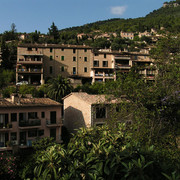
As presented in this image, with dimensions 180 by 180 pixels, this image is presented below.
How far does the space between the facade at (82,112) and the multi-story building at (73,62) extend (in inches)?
998

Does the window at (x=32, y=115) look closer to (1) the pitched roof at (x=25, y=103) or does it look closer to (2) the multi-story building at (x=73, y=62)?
(1) the pitched roof at (x=25, y=103)

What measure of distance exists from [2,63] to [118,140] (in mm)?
62202

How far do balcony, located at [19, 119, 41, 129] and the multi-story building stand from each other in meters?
31.3

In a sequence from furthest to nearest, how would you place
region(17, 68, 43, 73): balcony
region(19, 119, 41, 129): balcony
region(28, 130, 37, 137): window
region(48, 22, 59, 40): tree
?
A: region(48, 22, 59, 40): tree
region(17, 68, 43, 73): balcony
region(28, 130, 37, 137): window
region(19, 119, 41, 129): balcony

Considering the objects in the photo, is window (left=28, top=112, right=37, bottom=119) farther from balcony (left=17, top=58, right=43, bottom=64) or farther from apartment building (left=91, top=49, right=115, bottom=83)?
apartment building (left=91, top=49, right=115, bottom=83)

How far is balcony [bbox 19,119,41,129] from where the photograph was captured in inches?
1101

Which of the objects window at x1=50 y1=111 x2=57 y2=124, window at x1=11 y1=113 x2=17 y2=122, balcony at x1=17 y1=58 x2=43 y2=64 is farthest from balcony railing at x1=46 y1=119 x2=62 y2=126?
balcony at x1=17 y1=58 x2=43 y2=64

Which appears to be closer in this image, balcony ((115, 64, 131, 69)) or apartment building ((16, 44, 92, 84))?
apartment building ((16, 44, 92, 84))

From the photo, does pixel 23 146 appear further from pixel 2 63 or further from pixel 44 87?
pixel 2 63

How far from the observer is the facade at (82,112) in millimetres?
29000

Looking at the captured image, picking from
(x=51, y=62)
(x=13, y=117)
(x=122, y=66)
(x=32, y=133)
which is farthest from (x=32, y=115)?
(x=122, y=66)

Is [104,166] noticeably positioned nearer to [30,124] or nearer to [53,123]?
[30,124]

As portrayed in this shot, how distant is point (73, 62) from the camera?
211ft

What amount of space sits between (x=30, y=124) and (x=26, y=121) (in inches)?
22.9
